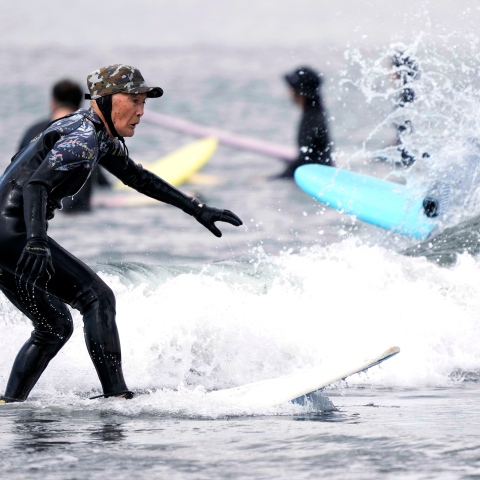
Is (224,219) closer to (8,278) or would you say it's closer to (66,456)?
(8,278)

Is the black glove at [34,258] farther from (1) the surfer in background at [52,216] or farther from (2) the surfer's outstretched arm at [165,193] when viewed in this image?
(2) the surfer's outstretched arm at [165,193]

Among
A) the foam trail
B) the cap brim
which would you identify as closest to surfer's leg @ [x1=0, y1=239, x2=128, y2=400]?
the foam trail

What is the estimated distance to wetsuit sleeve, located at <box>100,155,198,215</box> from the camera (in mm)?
5193

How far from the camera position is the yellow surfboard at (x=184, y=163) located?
17.8 m

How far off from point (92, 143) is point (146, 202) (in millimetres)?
10921

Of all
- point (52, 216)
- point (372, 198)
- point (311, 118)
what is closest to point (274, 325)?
point (52, 216)

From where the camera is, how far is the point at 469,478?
12.5ft

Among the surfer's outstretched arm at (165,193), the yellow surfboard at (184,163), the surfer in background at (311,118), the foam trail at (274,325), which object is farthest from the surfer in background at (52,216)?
the yellow surfboard at (184,163)

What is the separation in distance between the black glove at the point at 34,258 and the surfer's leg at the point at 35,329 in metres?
0.33

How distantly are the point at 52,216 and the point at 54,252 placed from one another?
0.16 m

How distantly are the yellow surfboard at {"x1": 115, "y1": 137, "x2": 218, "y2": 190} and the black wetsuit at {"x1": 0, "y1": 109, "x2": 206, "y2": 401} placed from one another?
12465mm

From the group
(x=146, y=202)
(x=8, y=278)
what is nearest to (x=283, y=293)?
(x=8, y=278)

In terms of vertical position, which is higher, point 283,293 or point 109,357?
point 283,293

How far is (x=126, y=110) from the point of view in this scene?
491 cm
